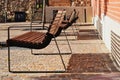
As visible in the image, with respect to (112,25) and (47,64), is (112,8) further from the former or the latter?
(47,64)

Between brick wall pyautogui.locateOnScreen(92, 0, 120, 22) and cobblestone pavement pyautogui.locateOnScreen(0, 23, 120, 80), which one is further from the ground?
brick wall pyautogui.locateOnScreen(92, 0, 120, 22)

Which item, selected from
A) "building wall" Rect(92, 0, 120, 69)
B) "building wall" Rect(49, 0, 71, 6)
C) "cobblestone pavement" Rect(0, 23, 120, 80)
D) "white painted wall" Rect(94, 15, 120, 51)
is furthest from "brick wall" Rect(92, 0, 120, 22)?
"building wall" Rect(49, 0, 71, 6)

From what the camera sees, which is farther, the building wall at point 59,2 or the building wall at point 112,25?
the building wall at point 59,2

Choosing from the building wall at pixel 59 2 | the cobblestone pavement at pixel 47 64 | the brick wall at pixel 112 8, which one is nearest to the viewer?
the cobblestone pavement at pixel 47 64

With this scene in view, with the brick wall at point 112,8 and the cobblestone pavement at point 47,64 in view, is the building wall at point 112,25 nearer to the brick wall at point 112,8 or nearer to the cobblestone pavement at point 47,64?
the brick wall at point 112,8

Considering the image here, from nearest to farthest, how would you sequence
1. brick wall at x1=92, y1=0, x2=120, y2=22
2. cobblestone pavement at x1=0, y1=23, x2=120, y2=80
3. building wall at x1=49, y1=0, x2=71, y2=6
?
1. cobblestone pavement at x1=0, y1=23, x2=120, y2=80
2. brick wall at x1=92, y1=0, x2=120, y2=22
3. building wall at x1=49, y1=0, x2=71, y2=6

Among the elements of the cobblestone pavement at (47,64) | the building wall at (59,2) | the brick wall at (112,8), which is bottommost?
the building wall at (59,2)

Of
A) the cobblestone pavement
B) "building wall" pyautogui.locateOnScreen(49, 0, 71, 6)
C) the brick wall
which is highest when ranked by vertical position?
the brick wall

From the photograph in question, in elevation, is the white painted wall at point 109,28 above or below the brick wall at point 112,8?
below

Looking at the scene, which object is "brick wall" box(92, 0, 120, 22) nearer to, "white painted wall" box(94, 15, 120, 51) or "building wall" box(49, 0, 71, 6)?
"white painted wall" box(94, 15, 120, 51)

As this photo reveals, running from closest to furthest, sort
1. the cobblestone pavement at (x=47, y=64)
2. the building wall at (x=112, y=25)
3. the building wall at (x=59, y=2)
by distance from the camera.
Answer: the cobblestone pavement at (x=47, y=64)
the building wall at (x=112, y=25)
the building wall at (x=59, y=2)

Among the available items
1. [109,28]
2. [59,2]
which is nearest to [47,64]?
[109,28]

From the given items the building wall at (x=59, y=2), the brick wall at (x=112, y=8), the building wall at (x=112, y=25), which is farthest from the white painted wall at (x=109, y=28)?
the building wall at (x=59, y=2)

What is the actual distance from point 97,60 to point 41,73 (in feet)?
5.73
